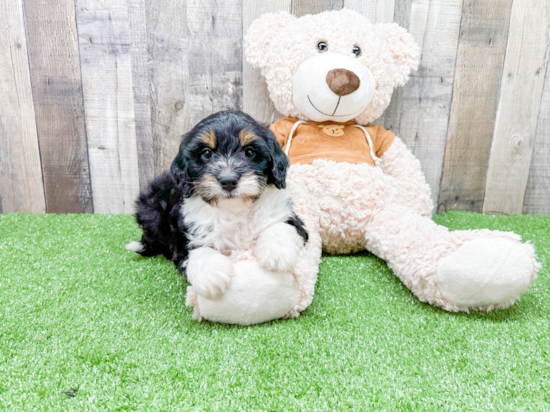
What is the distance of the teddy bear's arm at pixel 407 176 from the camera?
81.1 inches

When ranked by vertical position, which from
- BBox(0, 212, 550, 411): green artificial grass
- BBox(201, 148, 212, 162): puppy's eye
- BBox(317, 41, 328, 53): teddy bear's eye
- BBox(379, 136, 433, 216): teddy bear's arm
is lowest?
BBox(0, 212, 550, 411): green artificial grass

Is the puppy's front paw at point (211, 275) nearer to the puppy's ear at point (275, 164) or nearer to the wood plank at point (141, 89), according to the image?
the puppy's ear at point (275, 164)

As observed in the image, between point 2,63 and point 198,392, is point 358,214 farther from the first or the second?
point 2,63

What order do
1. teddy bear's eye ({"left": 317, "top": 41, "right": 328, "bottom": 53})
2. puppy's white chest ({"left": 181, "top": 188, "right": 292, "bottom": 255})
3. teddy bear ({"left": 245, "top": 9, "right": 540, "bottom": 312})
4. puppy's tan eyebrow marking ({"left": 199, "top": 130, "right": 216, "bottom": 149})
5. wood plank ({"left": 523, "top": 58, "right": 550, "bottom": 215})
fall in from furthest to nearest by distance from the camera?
wood plank ({"left": 523, "top": 58, "right": 550, "bottom": 215})
teddy bear's eye ({"left": 317, "top": 41, "right": 328, "bottom": 53})
teddy bear ({"left": 245, "top": 9, "right": 540, "bottom": 312})
puppy's white chest ({"left": 181, "top": 188, "right": 292, "bottom": 255})
puppy's tan eyebrow marking ({"left": 199, "top": 130, "right": 216, "bottom": 149})

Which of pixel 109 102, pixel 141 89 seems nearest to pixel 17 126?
pixel 109 102

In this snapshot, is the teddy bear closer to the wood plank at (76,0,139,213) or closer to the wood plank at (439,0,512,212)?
the wood plank at (439,0,512,212)

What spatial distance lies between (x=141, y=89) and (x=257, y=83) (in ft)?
2.34

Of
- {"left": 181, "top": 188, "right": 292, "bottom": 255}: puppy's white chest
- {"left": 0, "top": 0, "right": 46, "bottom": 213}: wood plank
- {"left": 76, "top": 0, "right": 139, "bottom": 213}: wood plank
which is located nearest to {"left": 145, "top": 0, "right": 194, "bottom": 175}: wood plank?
{"left": 76, "top": 0, "right": 139, "bottom": 213}: wood plank

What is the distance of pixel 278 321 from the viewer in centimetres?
138

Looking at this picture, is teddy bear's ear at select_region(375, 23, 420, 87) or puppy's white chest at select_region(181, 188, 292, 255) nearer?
puppy's white chest at select_region(181, 188, 292, 255)

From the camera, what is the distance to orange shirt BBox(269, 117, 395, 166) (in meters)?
2.00

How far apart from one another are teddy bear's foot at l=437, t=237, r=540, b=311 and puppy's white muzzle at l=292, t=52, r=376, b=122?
2.94ft

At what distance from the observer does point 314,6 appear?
2266mm

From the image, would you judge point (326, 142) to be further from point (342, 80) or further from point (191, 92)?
point (191, 92)
